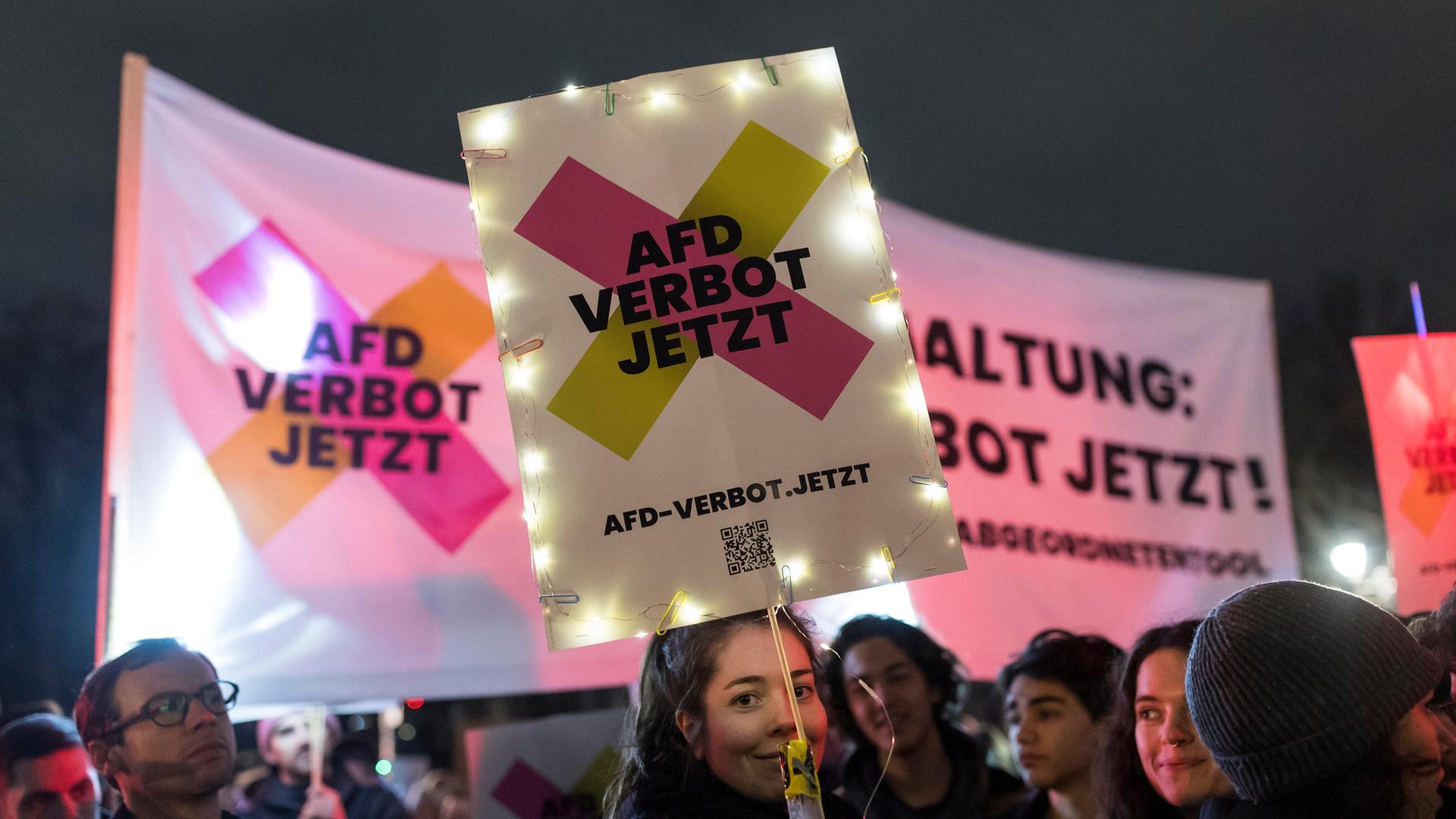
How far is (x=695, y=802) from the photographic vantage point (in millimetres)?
2605

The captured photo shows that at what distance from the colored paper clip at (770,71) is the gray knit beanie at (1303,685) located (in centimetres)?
149

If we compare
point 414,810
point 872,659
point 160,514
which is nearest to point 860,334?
point 872,659

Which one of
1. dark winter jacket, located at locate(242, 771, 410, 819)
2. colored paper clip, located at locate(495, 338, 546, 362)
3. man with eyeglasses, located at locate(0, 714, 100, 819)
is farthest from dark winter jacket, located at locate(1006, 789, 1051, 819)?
dark winter jacket, located at locate(242, 771, 410, 819)

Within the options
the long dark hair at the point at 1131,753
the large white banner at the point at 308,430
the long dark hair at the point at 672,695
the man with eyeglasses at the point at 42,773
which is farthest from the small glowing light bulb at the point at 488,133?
the large white banner at the point at 308,430

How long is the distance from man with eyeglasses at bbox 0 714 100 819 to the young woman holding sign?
2082 millimetres

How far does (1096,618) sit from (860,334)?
4.26 m

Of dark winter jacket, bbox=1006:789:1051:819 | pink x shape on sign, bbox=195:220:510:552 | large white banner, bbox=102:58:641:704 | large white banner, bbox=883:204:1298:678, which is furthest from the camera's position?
large white banner, bbox=883:204:1298:678

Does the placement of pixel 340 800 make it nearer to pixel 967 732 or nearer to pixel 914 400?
pixel 967 732

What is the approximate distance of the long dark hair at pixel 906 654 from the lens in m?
4.57

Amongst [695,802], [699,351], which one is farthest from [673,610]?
[699,351]

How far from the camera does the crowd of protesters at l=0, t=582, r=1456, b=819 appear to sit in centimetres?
202

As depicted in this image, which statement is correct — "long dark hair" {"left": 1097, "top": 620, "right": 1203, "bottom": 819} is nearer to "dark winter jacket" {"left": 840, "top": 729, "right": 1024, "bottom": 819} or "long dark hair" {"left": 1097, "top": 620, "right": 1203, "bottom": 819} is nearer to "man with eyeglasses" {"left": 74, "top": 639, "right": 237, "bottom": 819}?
"dark winter jacket" {"left": 840, "top": 729, "right": 1024, "bottom": 819}

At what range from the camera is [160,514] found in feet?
15.3

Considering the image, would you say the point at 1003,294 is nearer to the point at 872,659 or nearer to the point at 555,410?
the point at 872,659
